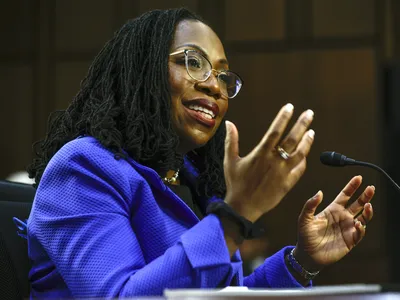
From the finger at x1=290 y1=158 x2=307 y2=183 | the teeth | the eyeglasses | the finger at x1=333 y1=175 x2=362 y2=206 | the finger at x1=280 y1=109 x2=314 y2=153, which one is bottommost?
the finger at x1=333 y1=175 x2=362 y2=206

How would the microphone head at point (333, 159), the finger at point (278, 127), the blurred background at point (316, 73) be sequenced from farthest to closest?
1. the blurred background at point (316, 73)
2. the microphone head at point (333, 159)
3. the finger at point (278, 127)

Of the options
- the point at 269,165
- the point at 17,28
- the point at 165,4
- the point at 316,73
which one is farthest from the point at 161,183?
the point at 17,28

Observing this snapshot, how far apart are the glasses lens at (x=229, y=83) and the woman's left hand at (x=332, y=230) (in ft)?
1.16

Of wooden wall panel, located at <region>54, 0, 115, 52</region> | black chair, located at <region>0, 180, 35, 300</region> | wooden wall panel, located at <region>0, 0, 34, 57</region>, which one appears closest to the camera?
black chair, located at <region>0, 180, 35, 300</region>

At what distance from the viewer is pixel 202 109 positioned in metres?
1.61

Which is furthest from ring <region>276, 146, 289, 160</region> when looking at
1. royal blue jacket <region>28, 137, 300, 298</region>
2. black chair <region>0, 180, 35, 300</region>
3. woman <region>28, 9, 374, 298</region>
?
black chair <region>0, 180, 35, 300</region>

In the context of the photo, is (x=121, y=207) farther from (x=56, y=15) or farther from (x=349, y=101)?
(x=56, y=15)

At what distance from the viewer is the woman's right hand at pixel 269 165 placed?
1076mm

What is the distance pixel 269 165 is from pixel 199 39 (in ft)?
2.10

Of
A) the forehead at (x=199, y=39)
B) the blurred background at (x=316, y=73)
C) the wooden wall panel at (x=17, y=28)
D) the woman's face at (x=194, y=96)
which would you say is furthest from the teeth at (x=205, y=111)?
the wooden wall panel at (x=17, y=28)

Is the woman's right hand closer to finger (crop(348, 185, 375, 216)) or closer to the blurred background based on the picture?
finger (crop(348, 185, 375, 216))

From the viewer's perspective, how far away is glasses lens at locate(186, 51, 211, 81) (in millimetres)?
1604

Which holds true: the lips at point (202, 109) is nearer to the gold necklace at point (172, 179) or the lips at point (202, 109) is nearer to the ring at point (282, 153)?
the gold necklace at point (172, 179)

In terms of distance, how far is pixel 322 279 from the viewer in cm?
463
